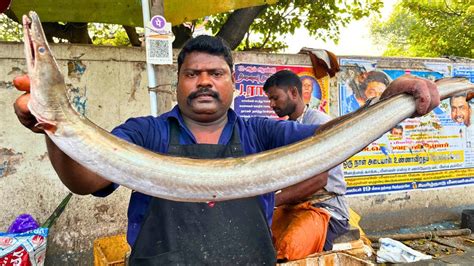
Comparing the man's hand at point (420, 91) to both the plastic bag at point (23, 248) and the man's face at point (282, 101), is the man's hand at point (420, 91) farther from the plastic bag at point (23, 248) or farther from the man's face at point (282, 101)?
the plastic bag at point (23, 248)

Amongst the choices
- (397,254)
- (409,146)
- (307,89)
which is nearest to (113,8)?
(307,89)

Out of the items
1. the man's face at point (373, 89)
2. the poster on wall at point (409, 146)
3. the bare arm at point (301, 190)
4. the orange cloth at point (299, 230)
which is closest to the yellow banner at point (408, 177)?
the poster on wall at point (409, 146)

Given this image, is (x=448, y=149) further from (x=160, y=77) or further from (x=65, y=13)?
(x=65, y=13)

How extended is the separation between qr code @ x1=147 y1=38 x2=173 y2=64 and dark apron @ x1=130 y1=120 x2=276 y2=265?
6.27ft

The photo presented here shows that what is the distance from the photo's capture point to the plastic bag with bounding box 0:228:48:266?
3.93 metres

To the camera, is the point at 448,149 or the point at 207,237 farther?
the point at 448,149

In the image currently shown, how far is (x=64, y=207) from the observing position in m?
4.90

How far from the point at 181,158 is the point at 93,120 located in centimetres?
369

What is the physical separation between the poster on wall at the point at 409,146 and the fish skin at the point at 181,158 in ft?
14.3

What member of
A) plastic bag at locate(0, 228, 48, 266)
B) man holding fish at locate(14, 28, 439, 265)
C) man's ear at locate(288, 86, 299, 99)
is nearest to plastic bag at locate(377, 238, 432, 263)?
man's ear at locate(288, 86, 299, 99)

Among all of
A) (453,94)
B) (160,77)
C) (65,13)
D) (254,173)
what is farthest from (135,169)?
(65,13)

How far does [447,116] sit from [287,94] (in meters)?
4.43

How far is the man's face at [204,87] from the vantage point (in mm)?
2236

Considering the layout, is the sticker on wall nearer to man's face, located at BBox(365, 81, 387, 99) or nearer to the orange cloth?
the orange cloth
